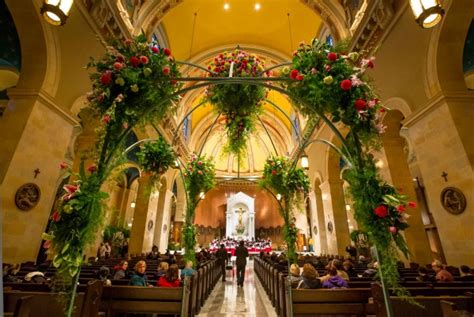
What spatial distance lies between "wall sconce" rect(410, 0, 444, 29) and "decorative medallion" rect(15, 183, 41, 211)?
7.28m

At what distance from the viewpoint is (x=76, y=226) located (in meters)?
2.14

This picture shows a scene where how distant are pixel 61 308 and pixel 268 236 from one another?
77.8 ft

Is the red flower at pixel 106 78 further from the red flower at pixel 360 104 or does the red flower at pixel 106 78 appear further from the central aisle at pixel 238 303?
the central aisle at pixel 238 303

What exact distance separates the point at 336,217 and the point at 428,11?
9.41m

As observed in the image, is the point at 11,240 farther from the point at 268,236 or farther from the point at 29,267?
the point at 268,236

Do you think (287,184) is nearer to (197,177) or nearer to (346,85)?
(197,177)

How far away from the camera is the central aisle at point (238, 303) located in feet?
15.8

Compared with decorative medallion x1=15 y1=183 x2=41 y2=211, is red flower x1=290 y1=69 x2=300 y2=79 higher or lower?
higher

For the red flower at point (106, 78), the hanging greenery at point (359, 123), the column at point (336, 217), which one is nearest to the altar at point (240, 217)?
the column at point (336, 217)

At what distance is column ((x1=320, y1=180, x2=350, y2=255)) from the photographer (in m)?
10.3

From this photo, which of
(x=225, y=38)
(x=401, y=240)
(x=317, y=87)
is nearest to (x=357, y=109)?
(x=317, y=87)

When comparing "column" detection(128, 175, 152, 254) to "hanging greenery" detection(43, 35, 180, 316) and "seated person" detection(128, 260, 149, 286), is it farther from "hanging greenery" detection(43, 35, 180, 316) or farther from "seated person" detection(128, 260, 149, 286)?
"hanging greenery" detection(43, 35, 180, 316)

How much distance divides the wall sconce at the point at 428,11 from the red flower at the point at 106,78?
3705 millimetres

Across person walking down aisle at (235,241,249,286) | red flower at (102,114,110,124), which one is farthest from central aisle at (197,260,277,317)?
red flower at (102,114,110,124)
